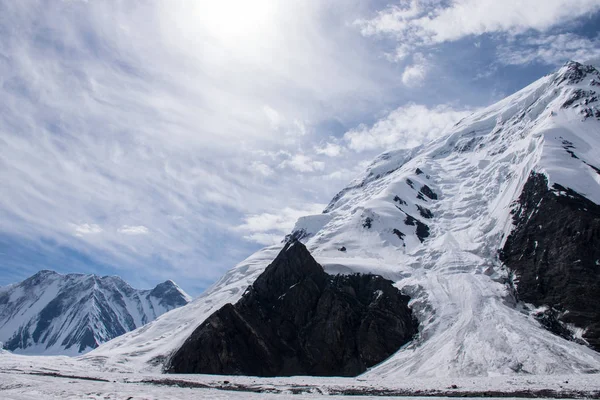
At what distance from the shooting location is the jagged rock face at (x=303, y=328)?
3620 inches

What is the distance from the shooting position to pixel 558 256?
94562 mm

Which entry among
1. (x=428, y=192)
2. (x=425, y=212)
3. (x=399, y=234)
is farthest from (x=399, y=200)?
(x=399, y=234)

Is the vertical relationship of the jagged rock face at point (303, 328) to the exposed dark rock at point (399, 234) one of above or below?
below

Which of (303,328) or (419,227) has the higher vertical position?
(419,227)

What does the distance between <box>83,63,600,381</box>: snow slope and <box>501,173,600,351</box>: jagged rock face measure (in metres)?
3.33

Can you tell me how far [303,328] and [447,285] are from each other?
35.8m

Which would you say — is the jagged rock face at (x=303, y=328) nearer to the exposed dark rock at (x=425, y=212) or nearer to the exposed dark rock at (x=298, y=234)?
the exposed dark rock at (x=425, y=212)

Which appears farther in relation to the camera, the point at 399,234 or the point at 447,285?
the point at 399,234

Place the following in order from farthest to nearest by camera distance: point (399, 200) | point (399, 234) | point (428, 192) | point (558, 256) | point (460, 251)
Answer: point (428, 192) < point (399, 200) < point (399, 234) < point (460, 251) < point (558, 256)

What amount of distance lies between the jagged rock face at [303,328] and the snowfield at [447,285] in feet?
18.3

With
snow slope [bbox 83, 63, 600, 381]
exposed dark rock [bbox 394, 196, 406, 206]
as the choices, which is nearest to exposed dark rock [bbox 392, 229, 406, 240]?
snow slope [bbox 83, 63, 600, 381]

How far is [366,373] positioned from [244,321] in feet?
98.1

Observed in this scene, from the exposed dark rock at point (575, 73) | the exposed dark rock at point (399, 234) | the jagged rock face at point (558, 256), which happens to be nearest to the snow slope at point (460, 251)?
the exposed dark rock at point (575, 73)

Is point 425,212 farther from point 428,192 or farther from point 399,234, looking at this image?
point 399,234
